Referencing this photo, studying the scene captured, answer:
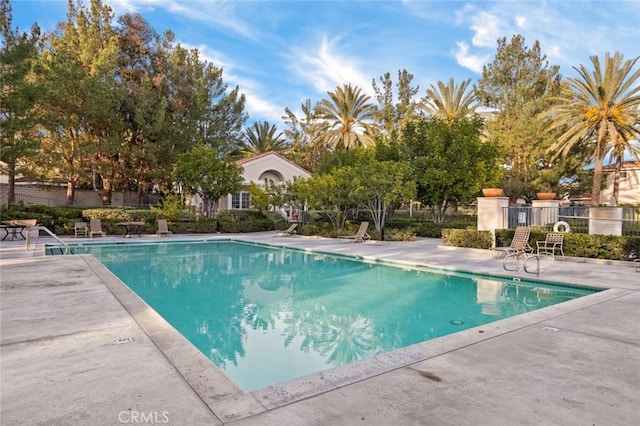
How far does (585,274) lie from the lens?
32.5ft

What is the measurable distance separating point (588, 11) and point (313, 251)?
13166mm

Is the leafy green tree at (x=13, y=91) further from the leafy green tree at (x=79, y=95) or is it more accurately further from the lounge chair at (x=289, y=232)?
the lounge chair at (x=289, y=232)

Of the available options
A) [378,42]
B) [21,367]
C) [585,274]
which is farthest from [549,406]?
[378,42]

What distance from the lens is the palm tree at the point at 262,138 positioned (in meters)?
47.2

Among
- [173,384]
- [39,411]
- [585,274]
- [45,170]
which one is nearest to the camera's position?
[39,411]

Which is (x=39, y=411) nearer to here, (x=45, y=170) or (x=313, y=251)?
(x=313, y=251)

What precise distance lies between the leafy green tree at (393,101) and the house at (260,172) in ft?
37.5

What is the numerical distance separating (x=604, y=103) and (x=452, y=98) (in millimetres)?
10124

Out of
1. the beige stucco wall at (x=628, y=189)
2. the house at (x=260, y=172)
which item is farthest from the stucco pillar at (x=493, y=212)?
the beige stucco wall at (x=628, y=189)

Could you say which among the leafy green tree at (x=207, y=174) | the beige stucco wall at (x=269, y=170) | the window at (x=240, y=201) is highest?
the beige stucco wall at (x=269, y=170)

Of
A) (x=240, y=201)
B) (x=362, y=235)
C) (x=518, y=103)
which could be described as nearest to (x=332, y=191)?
(x=362, y=235)

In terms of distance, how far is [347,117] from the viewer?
1385 inches

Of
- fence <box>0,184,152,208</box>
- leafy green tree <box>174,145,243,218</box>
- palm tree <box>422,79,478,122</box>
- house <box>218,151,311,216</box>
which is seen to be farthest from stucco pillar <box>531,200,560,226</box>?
fence <box>0,184,152,208</box>

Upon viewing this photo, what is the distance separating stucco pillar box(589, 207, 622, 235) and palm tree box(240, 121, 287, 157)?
37.6m
